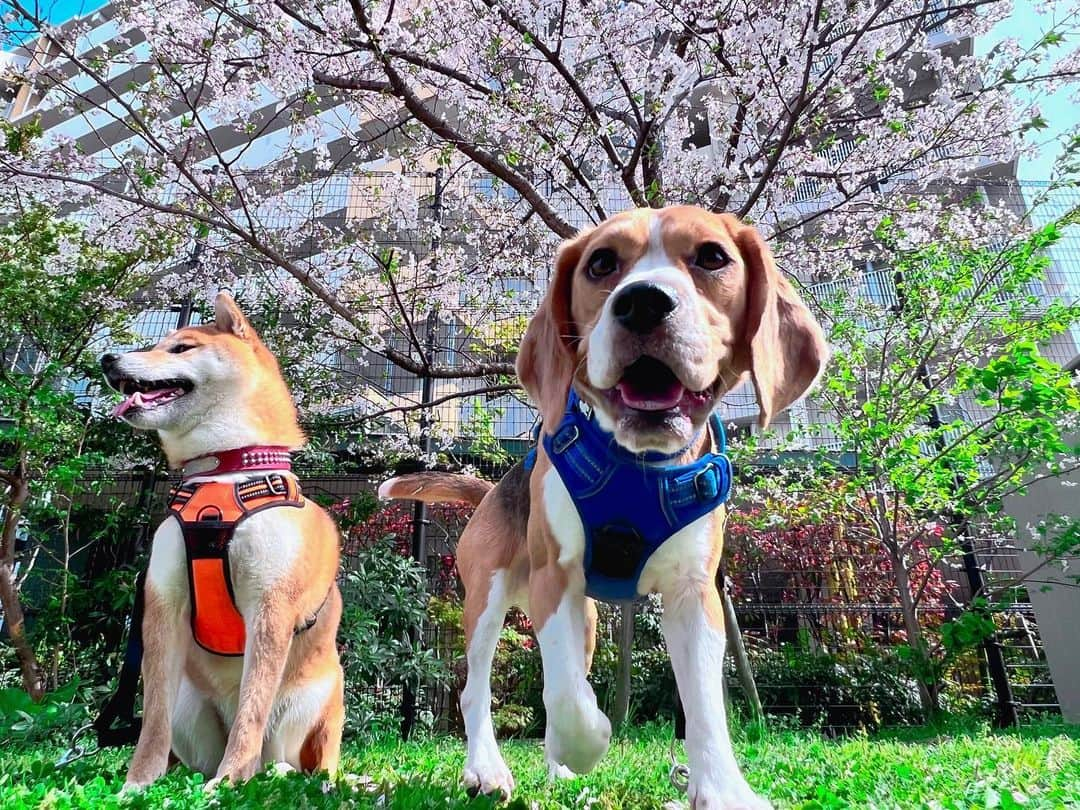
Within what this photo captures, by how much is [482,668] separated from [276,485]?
3.69 ft

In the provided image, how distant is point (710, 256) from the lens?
2004mm

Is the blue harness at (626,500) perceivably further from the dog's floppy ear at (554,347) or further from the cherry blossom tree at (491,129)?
Answer: the cherry blossom tree at (491,129)

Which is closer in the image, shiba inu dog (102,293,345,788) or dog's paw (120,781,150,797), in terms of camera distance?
dog's paw (120,781,150,797)

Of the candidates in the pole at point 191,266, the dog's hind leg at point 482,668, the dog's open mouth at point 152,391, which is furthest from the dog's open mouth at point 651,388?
the pole at point 191,266

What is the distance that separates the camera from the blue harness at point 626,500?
194 cm

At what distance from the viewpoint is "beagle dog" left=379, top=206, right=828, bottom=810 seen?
1769 mm

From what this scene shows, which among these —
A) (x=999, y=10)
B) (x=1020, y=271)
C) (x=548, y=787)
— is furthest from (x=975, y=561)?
(x=548, y=787)

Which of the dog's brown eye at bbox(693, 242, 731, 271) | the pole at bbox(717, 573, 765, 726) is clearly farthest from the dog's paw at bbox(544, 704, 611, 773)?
the pole at bbox(717, 573, 765, 726)

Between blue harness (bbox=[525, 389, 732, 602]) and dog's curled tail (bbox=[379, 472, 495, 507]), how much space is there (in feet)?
4.64

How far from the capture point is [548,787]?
245 cm

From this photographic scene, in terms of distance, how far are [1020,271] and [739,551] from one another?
4253mm

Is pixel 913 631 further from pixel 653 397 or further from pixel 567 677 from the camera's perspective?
pixel 653 397

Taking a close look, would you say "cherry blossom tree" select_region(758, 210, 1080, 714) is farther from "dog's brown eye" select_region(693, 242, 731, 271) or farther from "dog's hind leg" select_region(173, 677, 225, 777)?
"dog's hind leg" select_region(173, 677, 225, 777)

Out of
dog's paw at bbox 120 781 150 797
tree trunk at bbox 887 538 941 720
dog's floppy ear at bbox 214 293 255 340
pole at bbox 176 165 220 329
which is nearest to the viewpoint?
dog's paw at bbox 120 781 150 797
